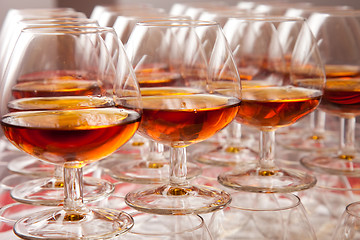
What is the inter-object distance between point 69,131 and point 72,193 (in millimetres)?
159

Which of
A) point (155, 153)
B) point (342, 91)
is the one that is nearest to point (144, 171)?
point (155, 153)

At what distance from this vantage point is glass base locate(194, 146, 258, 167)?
1.51 meters

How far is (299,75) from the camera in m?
1.32

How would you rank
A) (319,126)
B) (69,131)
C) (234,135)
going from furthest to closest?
(319,126), (234,135), (69,131)

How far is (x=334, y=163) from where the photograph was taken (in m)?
1.47

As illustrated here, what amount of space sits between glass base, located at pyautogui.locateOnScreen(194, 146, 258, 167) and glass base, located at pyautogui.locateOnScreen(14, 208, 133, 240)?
0.46m

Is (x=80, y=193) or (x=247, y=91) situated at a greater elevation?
(x=247, y=91)

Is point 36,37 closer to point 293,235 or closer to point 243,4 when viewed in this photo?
point 293,235

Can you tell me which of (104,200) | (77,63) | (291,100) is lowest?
(104,200)

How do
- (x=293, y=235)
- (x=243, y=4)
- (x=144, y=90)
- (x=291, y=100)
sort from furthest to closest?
(x=243, y=4), (x=291, y=100), (x=144, y=90), (x=293, y=235)

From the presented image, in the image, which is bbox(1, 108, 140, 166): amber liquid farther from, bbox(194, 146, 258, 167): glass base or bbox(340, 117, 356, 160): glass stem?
bbox(340, 117, 356, 160): glass stem

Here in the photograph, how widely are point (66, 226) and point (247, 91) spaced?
46 cm

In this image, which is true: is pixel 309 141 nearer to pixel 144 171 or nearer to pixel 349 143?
pixel 349 143

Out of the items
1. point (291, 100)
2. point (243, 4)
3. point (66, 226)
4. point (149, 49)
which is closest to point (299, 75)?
point (291, 100)
